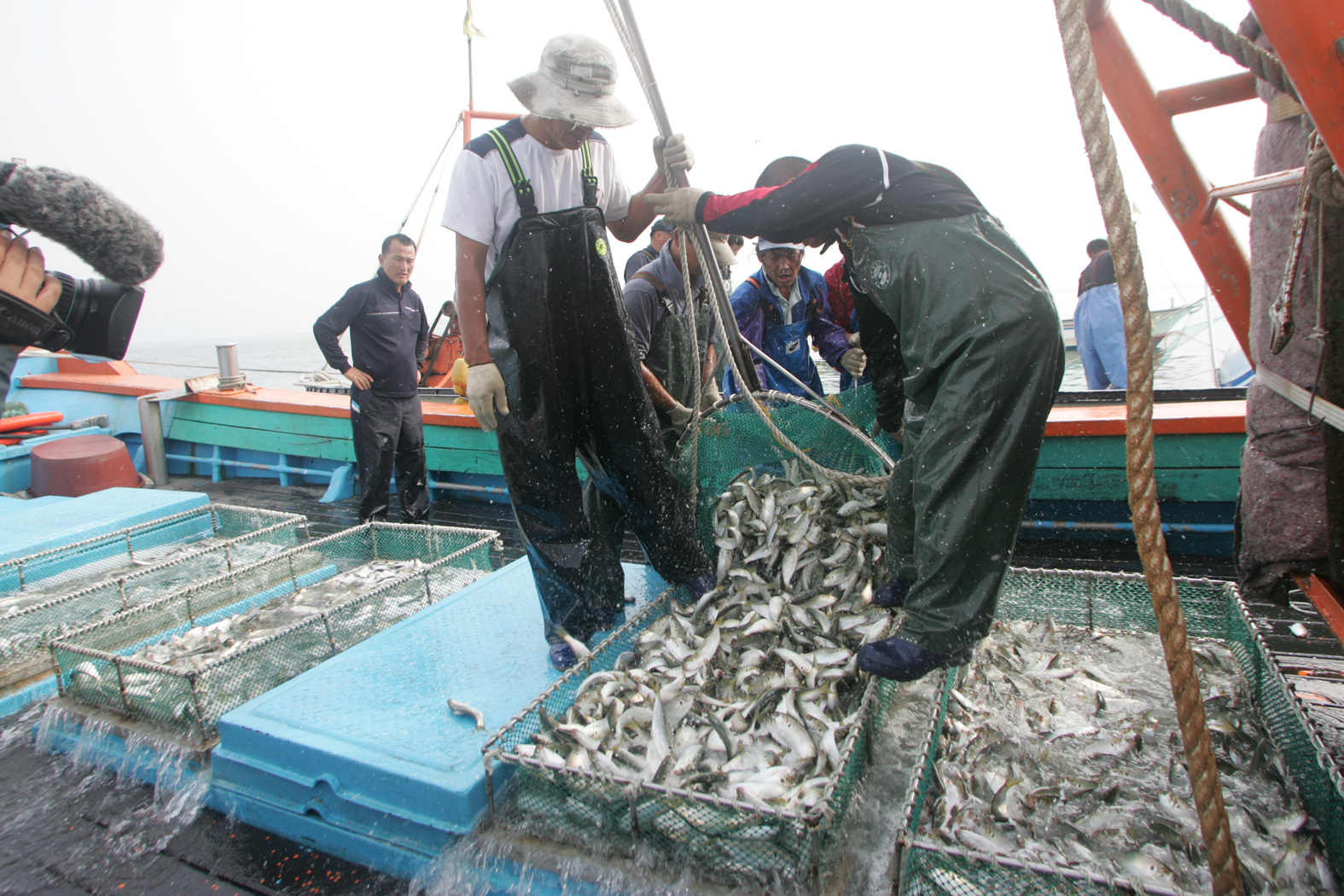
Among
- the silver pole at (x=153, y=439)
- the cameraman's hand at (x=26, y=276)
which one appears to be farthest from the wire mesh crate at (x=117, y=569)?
the silver pole at (x=153, y=439)

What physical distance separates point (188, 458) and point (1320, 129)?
11282mm

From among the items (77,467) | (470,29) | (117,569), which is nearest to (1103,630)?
(117,569)

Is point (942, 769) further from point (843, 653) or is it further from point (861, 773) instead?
point (843, 653)

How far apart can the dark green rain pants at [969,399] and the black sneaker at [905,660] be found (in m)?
0.04

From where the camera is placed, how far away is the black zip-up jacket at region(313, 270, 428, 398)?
6.30 m

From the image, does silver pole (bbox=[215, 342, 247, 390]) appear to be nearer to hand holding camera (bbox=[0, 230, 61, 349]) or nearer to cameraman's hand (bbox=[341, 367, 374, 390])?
cameraman's hand (bbox=[341, 367, 374, 390])

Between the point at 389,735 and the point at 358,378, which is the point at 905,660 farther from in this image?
the point at 358,378

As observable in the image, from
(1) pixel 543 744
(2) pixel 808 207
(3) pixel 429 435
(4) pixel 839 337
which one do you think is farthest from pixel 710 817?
(3) pixel 429 435

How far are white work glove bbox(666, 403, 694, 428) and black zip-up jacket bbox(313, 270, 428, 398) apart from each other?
3553 millimetres

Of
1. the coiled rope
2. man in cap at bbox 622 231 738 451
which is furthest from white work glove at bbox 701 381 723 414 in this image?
the coiled rope

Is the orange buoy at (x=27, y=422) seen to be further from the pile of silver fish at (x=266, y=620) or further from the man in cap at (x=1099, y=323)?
the man in cap at (x=1099, y=323)

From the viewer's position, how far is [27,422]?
8430 mm

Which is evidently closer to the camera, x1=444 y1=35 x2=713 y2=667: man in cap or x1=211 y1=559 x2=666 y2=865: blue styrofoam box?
x1=211 y1=559 x2=666 y2=865: blue styrofoam box

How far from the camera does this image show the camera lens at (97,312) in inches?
82.4
